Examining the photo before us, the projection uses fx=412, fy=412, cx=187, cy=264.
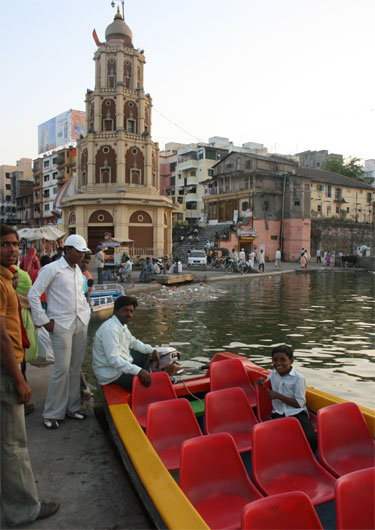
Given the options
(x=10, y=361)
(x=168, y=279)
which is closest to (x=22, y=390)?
(x=10, y=361)

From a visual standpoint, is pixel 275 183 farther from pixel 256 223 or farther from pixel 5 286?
pixel 5 286

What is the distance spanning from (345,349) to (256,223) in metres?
39.3

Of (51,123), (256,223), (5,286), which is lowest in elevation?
(5,286)

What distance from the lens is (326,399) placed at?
4.32m

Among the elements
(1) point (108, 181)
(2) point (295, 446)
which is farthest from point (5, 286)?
(1) point (108, 181)

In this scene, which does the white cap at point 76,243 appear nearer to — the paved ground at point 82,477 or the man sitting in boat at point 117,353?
the man sitting in boat at point 117,353

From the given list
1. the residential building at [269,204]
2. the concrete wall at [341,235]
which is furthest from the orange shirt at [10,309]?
the concrete wall at [341,235]

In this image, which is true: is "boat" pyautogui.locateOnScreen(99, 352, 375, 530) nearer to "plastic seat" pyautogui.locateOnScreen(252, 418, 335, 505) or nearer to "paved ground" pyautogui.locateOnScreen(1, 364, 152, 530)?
"plastic seat" pyautogui.locateOnScreen(252, 418, 335, 505)

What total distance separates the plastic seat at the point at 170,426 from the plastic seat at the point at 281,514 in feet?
5.43

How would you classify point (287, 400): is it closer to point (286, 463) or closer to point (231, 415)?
point (231, 415)

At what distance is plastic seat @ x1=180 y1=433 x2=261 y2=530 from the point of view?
298 centimetres

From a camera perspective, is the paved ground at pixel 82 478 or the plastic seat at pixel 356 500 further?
the paved ground at pixel 82 478

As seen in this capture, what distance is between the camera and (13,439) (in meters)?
2.78

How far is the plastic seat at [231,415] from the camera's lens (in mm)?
4102
